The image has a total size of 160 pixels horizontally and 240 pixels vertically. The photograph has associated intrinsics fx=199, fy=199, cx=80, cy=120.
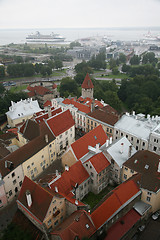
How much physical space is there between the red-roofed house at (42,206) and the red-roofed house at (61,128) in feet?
64.8

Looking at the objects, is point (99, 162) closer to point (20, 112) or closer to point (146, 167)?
point (146, 167)

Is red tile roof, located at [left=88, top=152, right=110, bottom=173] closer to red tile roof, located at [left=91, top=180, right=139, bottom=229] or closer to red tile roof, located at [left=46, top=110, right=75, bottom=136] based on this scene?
red tile roof, located at [left=91, top=180, right=139, bottom=229]

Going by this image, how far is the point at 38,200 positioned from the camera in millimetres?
31016

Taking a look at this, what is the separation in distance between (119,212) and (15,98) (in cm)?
6955

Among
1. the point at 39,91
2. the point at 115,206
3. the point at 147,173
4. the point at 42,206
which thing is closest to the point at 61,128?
the point at 147,173

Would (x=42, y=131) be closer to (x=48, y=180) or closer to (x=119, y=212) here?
(x=48, y=180)

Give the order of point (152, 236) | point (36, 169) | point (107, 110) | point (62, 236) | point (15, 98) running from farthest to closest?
point (15, 98) → point (107, 110) → point (36, 169) → point (152, 236) → point (62, 236)

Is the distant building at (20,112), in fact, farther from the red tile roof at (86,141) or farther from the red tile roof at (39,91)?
the red tile roof at (86,141)

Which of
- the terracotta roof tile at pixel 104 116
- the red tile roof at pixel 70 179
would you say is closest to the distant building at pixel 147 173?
the red tile roof at pixel 70 179

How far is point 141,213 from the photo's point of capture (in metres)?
34.1

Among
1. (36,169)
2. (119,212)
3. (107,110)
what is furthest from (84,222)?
(107,110)

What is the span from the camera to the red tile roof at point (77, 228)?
88.5ft

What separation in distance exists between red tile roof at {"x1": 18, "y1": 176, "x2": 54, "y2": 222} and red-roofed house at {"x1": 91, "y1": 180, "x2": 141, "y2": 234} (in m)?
7.54

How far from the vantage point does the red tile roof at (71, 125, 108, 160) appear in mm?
44312
